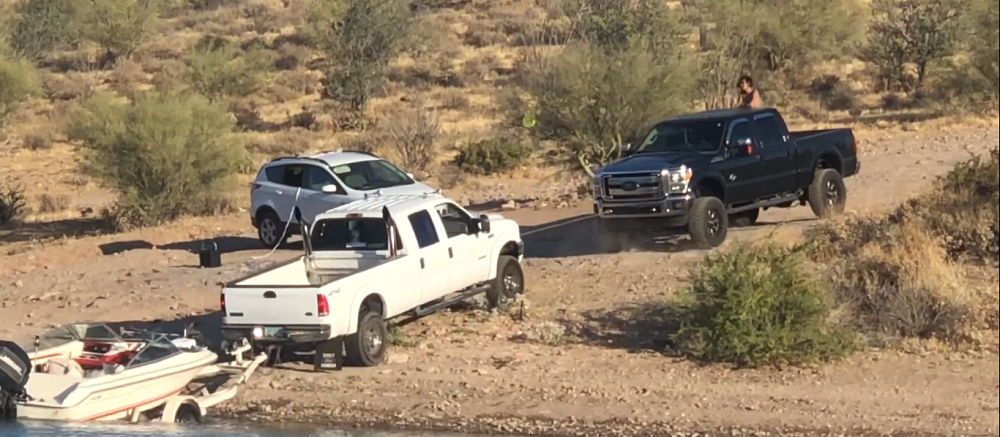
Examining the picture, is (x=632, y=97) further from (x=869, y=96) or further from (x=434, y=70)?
(x=434, y=70)

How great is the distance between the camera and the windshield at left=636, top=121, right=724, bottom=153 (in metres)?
20.0

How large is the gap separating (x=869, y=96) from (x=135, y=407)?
114 ft

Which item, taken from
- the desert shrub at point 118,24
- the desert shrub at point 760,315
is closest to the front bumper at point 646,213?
the desert shrub at point 760,315

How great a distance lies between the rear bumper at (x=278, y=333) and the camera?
47.5 feet

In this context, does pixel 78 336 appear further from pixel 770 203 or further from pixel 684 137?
pixel 770 203

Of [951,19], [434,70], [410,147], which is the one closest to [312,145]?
[410,147]

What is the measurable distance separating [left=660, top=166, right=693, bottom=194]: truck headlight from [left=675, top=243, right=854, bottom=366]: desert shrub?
357cm

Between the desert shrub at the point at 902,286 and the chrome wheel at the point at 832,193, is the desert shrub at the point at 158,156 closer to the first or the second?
the chrome wheel at the point at 832,193

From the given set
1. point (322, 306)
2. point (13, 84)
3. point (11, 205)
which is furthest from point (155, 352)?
point (13, 84)

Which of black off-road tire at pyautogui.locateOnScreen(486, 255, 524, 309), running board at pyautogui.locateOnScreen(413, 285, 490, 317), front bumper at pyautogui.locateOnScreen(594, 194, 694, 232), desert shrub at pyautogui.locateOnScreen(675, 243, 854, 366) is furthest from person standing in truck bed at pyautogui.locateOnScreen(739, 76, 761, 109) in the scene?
desert shrub at pyautogui.locateOnScreen(675, 243, 854, 366)

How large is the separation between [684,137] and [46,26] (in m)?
45.5

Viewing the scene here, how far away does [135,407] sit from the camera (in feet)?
42.8

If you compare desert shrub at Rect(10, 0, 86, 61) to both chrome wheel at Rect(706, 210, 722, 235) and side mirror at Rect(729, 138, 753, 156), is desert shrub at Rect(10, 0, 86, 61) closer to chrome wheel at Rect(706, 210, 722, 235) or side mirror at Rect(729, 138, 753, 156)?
side mirror at Rect(729, 138, 753, 156)

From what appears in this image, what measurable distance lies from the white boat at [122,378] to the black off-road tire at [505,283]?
359cm
